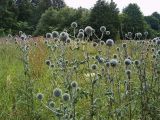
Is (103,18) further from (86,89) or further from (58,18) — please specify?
(86,89)

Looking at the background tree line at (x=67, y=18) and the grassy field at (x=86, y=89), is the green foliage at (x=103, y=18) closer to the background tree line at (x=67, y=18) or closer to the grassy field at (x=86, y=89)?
the background tree line at (x=67, y=18)

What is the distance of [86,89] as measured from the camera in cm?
422

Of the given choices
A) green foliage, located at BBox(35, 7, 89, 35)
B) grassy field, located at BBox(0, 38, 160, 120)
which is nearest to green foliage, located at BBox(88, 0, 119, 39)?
green foliage, located at BBox(35, 7, 89, 35)

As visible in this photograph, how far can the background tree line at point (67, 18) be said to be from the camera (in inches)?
1007

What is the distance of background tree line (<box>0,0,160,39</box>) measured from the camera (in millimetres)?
25583

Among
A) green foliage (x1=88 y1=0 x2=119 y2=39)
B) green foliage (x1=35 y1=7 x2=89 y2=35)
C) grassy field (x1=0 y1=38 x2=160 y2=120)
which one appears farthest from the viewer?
green foliage (x1=35 y1=7 x2=89 y2=35)

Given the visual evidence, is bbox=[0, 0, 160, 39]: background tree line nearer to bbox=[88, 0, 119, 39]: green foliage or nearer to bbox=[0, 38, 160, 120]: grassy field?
bbox=[88, 0, 119, 39]: green foliage

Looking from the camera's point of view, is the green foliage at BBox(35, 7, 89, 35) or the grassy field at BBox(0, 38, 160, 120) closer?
the grassy field at BBox(0, 38, 160, 120)

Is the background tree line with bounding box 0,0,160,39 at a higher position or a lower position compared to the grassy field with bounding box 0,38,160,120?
higher

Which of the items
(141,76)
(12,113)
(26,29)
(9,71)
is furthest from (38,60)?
(26,29)

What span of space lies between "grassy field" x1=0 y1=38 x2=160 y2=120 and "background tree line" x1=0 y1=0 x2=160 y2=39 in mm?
10037

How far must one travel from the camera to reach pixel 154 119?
3.85 meters

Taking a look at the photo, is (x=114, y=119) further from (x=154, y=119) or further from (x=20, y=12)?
(x=20, y=12)

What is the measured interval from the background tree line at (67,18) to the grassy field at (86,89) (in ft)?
32.9
